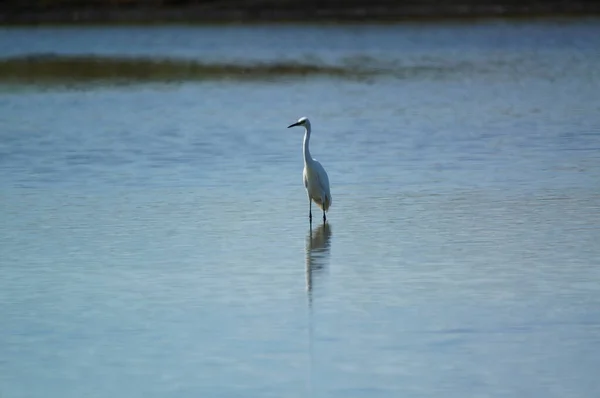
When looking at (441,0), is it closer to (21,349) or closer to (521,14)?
(521,14)

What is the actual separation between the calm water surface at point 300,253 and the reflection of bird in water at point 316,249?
0.03m

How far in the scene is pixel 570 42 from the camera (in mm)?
36969

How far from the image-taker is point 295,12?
171ft

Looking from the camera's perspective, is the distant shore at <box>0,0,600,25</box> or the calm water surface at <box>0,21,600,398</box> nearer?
the calm water surface at <box>0,21,600,398</box>

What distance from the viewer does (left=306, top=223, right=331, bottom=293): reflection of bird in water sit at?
911cm

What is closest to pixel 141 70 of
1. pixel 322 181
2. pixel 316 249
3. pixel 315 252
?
pixel 322 181

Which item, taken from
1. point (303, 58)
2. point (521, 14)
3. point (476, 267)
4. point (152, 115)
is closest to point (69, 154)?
point (152, 115)

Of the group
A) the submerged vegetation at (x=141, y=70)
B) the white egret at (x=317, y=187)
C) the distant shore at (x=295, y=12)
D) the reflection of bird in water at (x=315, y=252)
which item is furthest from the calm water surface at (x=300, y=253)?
the distant shore at (x=295, y=12)

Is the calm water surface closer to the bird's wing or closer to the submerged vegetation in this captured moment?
the bird's wing

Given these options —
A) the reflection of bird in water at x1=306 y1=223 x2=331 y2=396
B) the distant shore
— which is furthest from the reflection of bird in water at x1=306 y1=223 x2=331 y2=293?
the distant shore

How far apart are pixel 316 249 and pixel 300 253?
15cm

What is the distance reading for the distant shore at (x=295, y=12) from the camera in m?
49.7

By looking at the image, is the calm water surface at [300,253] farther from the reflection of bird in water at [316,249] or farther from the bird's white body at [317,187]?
the bird's white body at [317,187]

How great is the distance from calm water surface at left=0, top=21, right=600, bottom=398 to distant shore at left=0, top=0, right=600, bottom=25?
93.5ft
